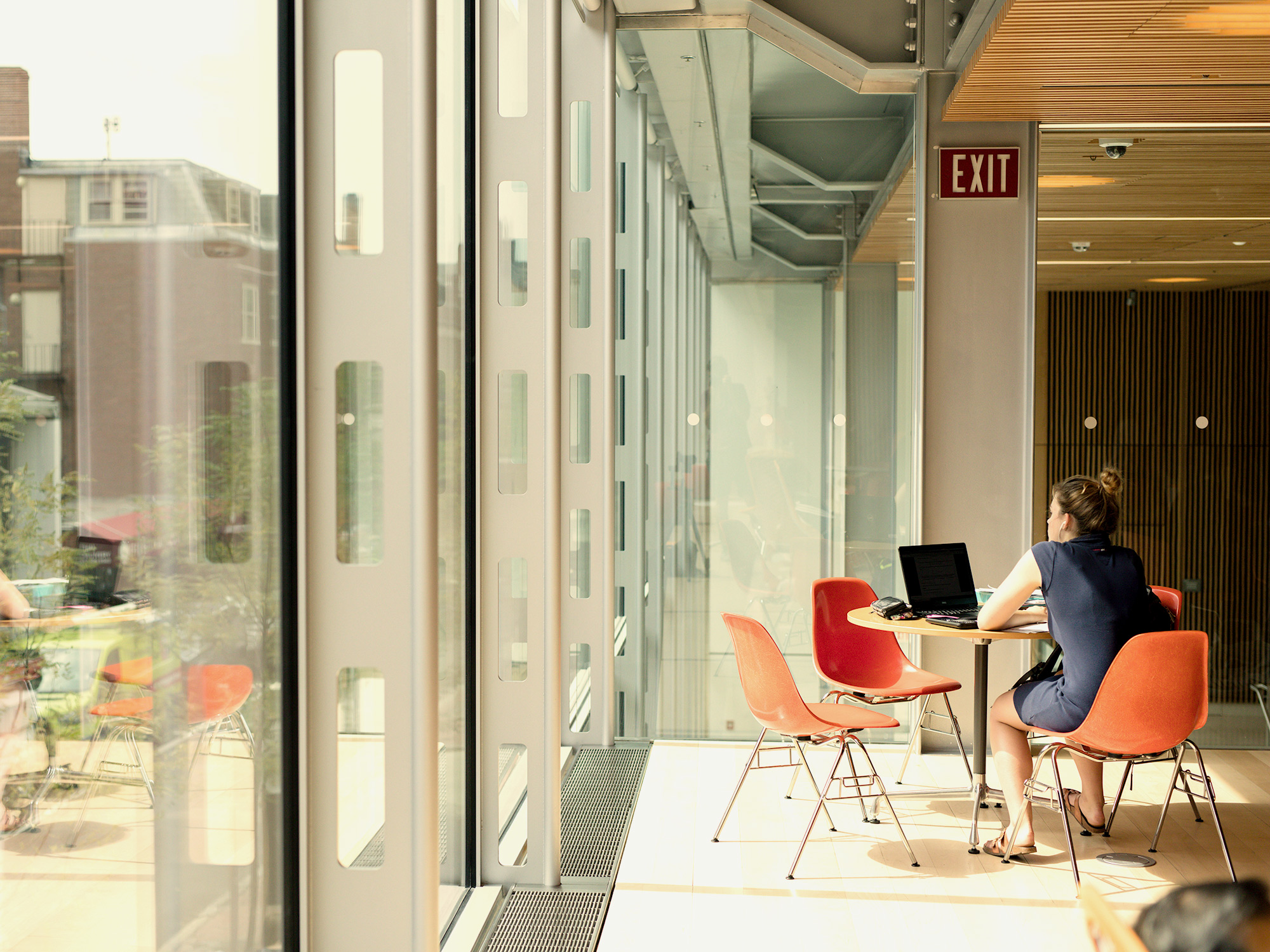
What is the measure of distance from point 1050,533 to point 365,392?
3014 millimetres

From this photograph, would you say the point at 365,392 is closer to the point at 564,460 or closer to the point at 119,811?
the point at 119,811

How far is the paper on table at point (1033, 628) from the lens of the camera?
14.8ft

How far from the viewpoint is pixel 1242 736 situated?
6.23 m

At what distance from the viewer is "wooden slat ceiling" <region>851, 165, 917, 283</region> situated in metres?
6.08

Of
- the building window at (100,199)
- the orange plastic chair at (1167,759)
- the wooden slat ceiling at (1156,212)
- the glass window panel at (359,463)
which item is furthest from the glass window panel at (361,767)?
the wooden slat ceiling at (1156,212)

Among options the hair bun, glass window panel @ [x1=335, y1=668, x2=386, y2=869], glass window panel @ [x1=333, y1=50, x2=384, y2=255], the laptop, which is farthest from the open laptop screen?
glass window panel @ [x1=333, y1=50, x2=384, y2=255]

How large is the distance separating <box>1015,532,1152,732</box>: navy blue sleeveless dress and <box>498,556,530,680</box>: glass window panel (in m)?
2.15

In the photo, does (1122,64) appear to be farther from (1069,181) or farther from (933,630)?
(933,630)

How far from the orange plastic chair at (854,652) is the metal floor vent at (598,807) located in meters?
1.16

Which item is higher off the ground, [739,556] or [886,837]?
[739,556]

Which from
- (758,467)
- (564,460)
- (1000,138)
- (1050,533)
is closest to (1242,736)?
(1050,533)

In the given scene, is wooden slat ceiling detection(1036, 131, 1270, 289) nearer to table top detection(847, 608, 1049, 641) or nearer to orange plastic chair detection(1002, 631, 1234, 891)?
table top detection(847, 608, 1049, 641)

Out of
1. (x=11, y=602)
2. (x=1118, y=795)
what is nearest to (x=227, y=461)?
(x=11, y=602)

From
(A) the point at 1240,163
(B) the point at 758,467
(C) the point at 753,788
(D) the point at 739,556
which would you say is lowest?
(C) the point at 753,788
